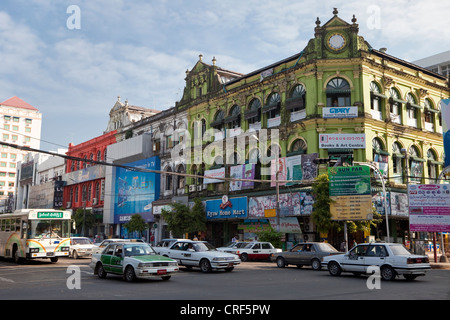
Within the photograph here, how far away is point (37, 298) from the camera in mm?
11758

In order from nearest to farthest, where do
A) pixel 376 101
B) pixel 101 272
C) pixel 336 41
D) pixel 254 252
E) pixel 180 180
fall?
pixel 101 272 → pixel 254 252 → pixel 336 41 → pixel 376 101 → pixel 180 180

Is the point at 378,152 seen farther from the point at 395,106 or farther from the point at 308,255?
the point at 308,255

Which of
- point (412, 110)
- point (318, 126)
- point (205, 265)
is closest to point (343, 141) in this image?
point (318, 126)

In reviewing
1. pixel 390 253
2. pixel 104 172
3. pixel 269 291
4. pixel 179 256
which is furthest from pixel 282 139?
pixel 104 172

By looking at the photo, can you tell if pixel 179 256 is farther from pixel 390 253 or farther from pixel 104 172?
pixel 104 172

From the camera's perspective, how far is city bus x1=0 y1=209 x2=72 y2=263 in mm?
23641

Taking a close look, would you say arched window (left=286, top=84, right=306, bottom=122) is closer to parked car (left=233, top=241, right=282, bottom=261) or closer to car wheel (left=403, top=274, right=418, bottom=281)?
parked car (left=233, top=241, right=282, bottom=261)

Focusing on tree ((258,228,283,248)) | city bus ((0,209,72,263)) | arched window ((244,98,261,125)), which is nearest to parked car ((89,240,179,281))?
city bus ((0,209,72,263))

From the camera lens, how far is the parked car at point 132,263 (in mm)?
15359

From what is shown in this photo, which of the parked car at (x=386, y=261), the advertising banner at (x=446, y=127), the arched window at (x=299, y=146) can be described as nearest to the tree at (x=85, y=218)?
the arched window at (x=299, y=146)

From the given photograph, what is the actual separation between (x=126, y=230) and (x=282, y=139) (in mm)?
26353

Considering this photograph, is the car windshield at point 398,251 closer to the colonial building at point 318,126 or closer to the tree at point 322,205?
the tree at point 322,205

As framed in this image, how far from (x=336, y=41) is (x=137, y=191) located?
28.8m

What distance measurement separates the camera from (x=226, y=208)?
3828 centimetres
